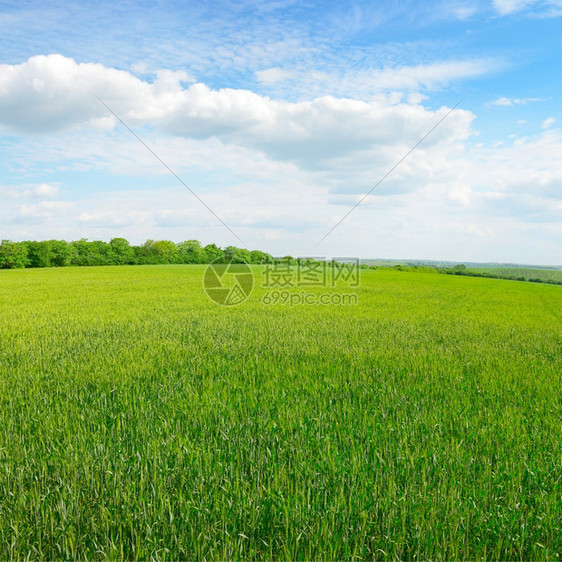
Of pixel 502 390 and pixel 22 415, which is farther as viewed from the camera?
pixel 502 390

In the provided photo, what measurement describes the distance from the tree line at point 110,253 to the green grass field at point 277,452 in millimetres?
41686

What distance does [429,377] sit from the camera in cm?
713

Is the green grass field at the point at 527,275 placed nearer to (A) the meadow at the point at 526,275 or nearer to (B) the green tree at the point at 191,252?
(A) the meadow at the point at 526,275

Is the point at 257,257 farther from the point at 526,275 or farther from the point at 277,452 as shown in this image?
the point at 277,452

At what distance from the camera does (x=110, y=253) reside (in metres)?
67.7

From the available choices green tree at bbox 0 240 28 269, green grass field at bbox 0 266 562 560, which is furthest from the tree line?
green grass field at bbox 0 266 562 560

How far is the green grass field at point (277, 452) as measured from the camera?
3027 millimetres

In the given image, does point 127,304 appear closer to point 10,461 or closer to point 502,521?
point 10,461

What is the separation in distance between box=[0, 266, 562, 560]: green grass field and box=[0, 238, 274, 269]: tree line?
41.7 metres

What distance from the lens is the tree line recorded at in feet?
190

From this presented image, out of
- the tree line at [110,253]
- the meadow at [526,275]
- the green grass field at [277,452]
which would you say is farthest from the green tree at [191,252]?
the green grass field at [277,452]

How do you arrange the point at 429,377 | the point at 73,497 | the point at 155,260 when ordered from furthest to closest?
the point at 155,260 → the point at 429,377 → the point at 73,497

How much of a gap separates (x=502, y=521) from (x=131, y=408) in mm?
4326

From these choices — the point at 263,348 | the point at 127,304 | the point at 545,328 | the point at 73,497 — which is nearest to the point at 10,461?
the point at 73,497
